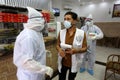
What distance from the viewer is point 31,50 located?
43.6 inches

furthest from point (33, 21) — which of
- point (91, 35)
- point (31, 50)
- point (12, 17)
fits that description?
point (91, 35)

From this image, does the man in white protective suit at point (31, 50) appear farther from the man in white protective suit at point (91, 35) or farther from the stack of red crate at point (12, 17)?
the man in white protective suit at point (91, 35)

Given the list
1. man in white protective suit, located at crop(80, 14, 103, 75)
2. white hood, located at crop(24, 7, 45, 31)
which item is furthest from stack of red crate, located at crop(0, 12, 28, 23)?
man in white protective suit, located at crop(80, 14, 103, 75)

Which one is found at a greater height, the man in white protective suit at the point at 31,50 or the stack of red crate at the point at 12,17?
the stack of red crate at the point at 12,17

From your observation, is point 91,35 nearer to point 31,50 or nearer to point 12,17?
point 12,17

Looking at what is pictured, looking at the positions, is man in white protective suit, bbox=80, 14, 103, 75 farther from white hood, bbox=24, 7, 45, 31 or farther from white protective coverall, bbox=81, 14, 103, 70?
white hood, bbox=24, 7, 45, 31

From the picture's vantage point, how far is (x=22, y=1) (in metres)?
3.18

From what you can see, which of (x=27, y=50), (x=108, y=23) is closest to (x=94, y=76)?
(x=27, y=50)

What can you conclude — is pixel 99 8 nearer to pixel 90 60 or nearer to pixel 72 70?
pixel 90 60

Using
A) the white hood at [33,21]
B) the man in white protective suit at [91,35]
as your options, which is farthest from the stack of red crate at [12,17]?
the man in white protective suit at [91,35]

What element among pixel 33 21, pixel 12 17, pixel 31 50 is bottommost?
pixel 31 50

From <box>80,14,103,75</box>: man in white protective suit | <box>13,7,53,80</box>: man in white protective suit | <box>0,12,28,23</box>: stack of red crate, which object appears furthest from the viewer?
<box>80,14,103,75</box>: man in white protective suit

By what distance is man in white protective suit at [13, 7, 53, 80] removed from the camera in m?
1.11

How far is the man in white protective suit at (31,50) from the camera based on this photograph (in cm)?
111
